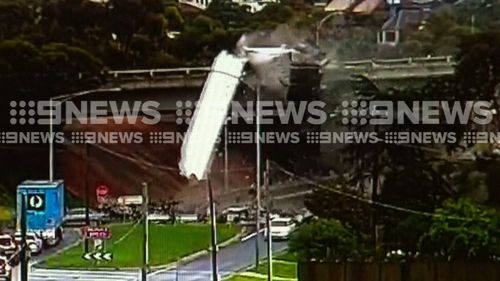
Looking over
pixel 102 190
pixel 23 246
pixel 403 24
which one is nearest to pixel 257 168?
pixel 102 190

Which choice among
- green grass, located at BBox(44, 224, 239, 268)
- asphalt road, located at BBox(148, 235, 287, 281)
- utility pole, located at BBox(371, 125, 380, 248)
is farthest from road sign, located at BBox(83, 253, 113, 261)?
utility pole, located at BBox(371, 125, 380, 248)

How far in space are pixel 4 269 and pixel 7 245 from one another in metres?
0.06

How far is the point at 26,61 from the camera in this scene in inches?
99.3

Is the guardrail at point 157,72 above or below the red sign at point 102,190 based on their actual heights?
above

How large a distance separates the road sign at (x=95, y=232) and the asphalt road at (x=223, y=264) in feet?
0.50

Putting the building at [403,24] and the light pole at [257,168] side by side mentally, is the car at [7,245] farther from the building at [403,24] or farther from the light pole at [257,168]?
the building at [403,24]

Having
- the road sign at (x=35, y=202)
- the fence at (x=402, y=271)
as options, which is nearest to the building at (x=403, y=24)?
the fence at (x=402, y=271)

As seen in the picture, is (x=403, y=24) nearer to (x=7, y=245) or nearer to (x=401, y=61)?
(x=401, y=61)

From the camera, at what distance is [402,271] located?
2504 mm

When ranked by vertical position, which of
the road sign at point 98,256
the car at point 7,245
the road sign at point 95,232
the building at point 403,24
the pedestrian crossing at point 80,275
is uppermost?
the building at point 403,24

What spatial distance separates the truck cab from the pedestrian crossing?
0.08 metres

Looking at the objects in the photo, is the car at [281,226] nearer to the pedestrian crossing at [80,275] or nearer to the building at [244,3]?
the pedestrian crossing at [80,275]

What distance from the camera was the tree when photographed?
98.3 inches

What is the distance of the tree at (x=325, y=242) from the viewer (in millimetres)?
2496
